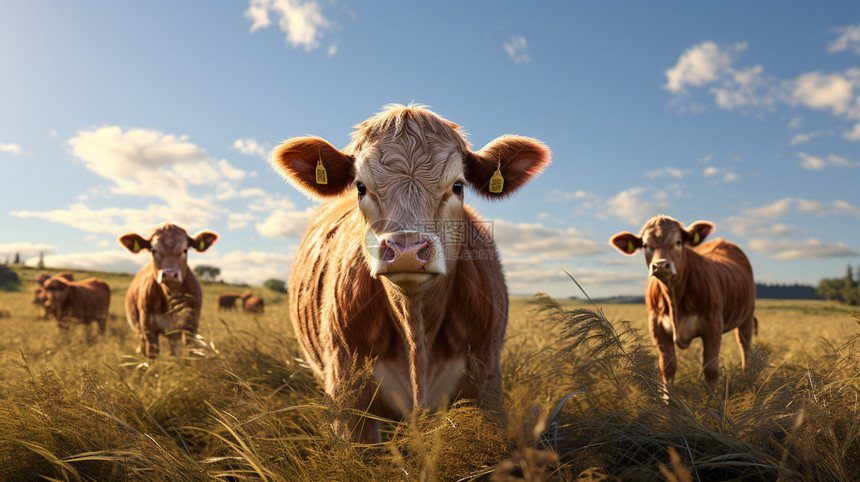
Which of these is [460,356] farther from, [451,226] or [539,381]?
[539,381]

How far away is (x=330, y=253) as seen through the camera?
12.6ft

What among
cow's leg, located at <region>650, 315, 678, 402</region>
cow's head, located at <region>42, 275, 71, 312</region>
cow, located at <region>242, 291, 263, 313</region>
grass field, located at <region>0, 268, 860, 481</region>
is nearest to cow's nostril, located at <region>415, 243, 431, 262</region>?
grass field, located at <region>0, 268, 860, 481</region>

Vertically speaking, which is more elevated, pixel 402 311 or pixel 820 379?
pixel 402 311

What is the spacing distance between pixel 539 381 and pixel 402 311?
6.32 feet

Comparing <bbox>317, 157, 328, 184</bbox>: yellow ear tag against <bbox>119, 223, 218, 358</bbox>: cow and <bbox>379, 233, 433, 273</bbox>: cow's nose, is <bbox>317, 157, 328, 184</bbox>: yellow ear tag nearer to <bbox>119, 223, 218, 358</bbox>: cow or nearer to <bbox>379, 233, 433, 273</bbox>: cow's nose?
<bbox>379, 233, 433, 273</bbox>: cow's nose

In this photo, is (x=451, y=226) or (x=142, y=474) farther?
(x=451, y=226)

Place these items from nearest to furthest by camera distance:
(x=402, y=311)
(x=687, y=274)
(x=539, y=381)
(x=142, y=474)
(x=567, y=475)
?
(x=567, y=475) → (x=142, y=474) → (x=402, y=311) → (x=539, y=381) → (x=687, y=274)

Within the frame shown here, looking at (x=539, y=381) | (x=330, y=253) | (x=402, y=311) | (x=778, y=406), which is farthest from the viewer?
(x=539, y=381)

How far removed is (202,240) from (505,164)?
686 cm

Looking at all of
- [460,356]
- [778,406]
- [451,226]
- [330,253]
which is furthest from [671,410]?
[330,253]

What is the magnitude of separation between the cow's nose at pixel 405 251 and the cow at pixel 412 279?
15mm

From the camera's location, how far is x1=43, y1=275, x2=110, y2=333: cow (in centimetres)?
1537

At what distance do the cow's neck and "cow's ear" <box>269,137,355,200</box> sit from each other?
103cm

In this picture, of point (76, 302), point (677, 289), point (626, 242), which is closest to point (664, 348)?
point (677, 289)
